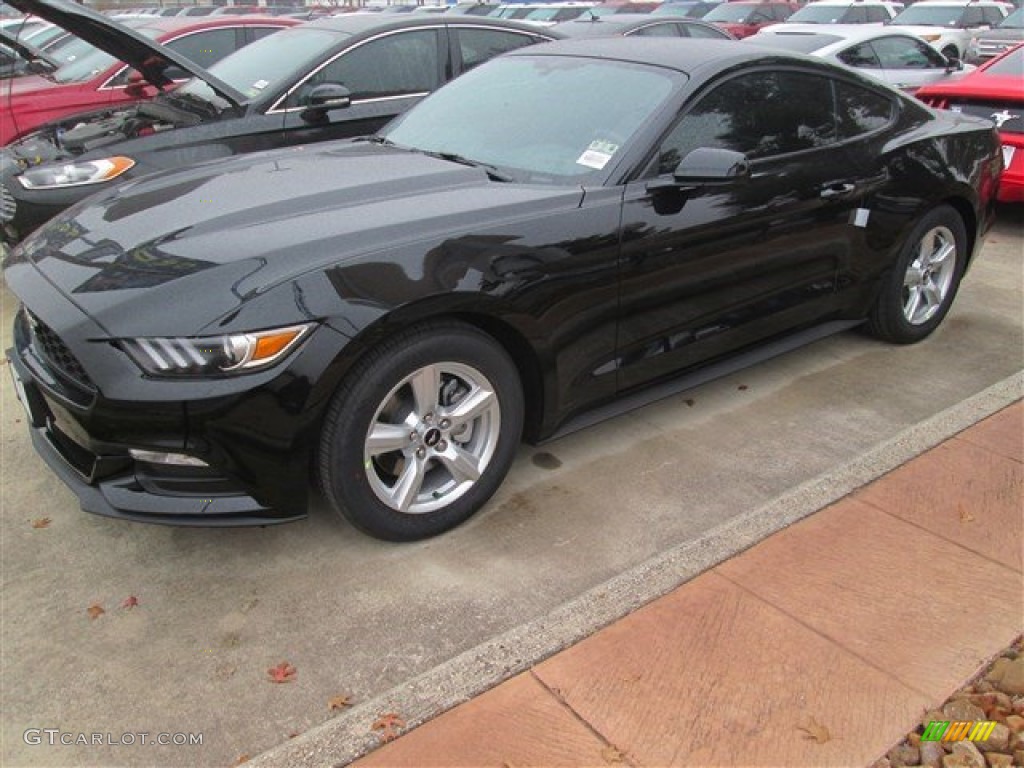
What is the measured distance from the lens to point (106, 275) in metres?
2.77

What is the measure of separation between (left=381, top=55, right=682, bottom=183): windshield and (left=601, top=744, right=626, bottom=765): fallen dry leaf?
2.02m

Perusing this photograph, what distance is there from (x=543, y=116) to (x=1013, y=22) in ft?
50.3

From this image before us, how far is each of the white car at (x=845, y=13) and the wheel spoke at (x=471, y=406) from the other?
14.7 meters

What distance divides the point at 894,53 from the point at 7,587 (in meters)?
11.2

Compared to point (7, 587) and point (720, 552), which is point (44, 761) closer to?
point (7, 587)

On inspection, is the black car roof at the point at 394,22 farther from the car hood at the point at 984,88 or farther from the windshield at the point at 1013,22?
the windshield at the point at 1013,22

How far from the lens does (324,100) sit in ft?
18.4

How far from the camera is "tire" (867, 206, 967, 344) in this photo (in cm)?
459

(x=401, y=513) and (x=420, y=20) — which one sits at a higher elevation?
(x=420, y=20)

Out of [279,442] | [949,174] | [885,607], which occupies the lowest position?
[885,607]

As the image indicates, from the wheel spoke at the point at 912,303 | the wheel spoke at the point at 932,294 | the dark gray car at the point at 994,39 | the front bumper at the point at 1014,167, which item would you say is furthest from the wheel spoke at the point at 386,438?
the dark gray car at the point at 994,39

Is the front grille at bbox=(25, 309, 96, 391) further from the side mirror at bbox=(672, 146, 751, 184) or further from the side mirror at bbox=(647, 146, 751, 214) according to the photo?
the side mirror at bbox=(672, 146, 751, 184)

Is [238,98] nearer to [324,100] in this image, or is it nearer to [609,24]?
[324,100]

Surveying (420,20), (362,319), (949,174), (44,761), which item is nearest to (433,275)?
(362,319)
